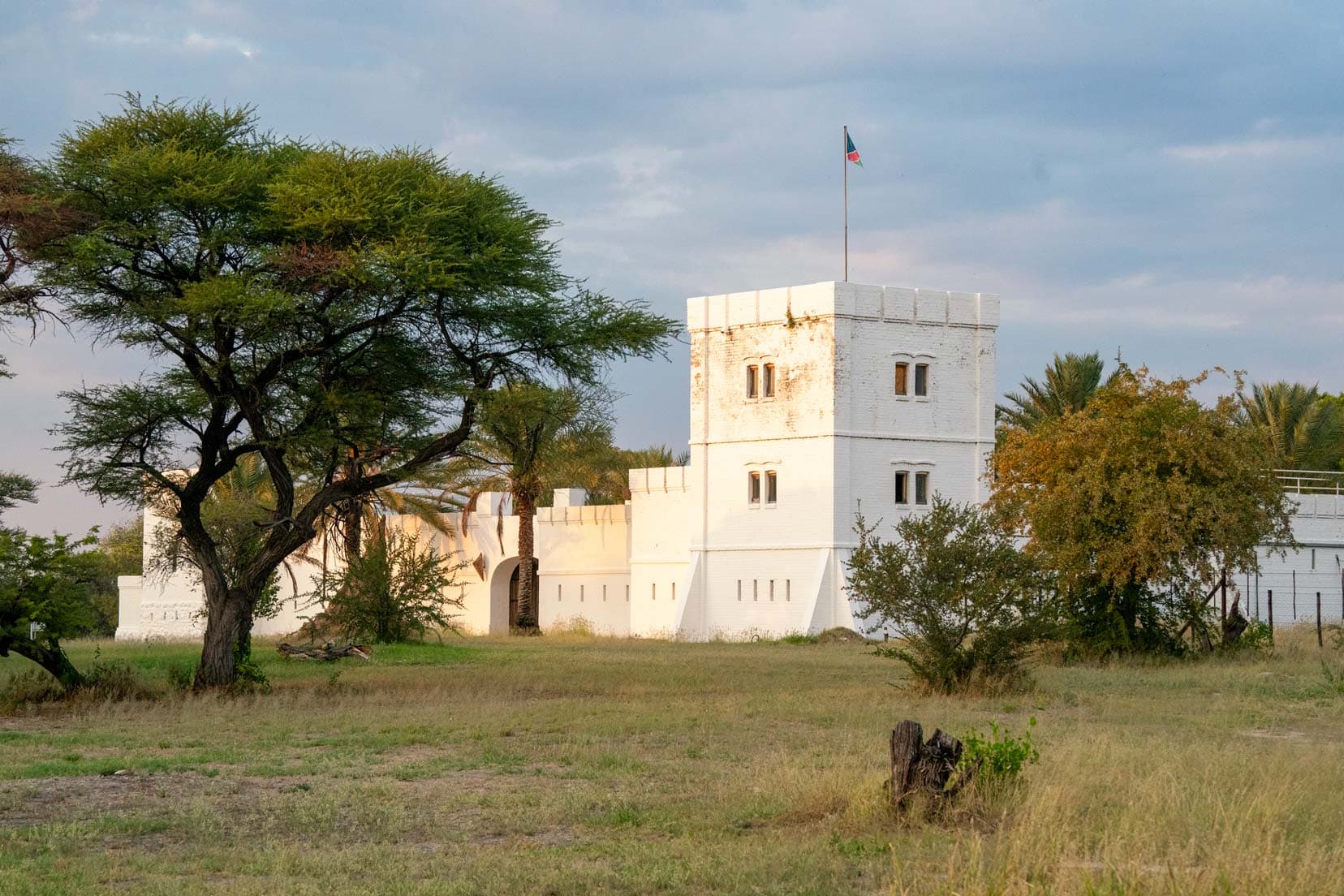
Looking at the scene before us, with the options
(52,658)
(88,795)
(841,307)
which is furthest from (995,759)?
(841,307)

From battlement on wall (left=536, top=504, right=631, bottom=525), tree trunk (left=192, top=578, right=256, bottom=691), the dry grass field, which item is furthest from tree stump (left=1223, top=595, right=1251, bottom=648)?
battlement on wall (left=536, top=504, right=631, bottom=525)

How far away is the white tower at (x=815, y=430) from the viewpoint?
4534cm

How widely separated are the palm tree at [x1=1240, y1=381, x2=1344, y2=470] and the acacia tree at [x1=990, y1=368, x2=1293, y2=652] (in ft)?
87.8

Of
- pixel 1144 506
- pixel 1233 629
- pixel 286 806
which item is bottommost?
pixel 286 806

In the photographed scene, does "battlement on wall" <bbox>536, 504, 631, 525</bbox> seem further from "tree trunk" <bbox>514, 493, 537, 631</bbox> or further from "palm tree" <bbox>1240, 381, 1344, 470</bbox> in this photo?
"palm tree" <bbox>1240, 381, 1344, 470</bbox>

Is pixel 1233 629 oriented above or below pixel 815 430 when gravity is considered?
below

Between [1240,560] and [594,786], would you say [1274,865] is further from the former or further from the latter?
[1240,560]

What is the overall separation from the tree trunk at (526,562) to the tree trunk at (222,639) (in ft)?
90.0

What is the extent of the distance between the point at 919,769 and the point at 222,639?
14.3 m

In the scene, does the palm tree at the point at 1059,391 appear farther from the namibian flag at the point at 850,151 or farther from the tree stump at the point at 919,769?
the tree stump at the point at 919,769

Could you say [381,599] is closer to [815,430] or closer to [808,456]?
[808,456]

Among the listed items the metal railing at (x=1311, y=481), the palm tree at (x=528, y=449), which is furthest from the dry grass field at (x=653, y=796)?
the metal railing at (x=1311, y=481)

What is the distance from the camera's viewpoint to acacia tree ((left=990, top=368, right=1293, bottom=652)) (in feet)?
93.0

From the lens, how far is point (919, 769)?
10852 mm
